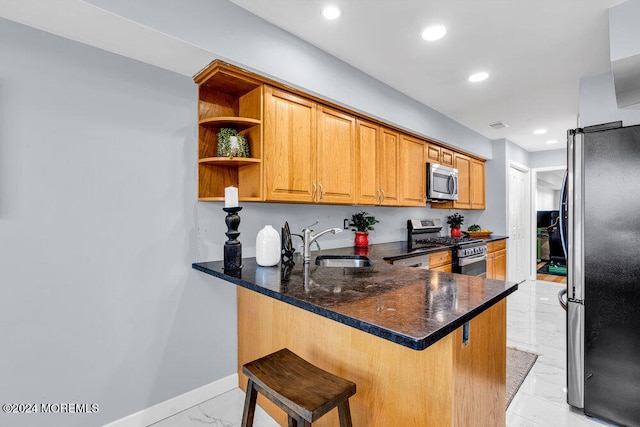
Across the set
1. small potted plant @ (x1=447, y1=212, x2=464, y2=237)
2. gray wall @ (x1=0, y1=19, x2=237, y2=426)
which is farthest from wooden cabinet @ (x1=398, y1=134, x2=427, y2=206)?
gray wall @ (x1=0, y1=19, x2=237, y2=426)

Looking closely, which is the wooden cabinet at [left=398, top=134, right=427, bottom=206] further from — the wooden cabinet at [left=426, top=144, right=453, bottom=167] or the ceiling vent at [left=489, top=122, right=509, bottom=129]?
the ceiling vent at [left=489, top=122, right=509, bottom=129]

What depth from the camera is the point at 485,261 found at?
13.2 feet

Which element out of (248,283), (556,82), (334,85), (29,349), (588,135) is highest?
(556,82)

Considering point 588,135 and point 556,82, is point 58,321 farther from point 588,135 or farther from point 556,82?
point 556,82

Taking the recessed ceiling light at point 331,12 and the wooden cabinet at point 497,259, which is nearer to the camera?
the recessed ceiling light at point 331,12

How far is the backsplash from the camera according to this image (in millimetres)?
2164

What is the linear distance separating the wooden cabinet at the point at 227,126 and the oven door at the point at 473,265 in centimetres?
252

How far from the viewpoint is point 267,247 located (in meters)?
1.97

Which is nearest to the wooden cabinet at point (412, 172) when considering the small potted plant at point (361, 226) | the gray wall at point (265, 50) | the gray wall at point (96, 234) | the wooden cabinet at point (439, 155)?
the wooden cabinet at point (439, 155)

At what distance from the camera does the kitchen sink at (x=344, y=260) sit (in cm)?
241

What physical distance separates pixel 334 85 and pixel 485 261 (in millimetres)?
3096

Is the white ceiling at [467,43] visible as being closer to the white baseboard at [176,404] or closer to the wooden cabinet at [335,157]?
the wooden cabinet at [335,157]

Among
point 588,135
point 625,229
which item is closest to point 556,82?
point 588,135

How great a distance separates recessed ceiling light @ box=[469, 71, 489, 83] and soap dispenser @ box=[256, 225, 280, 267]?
232cm
